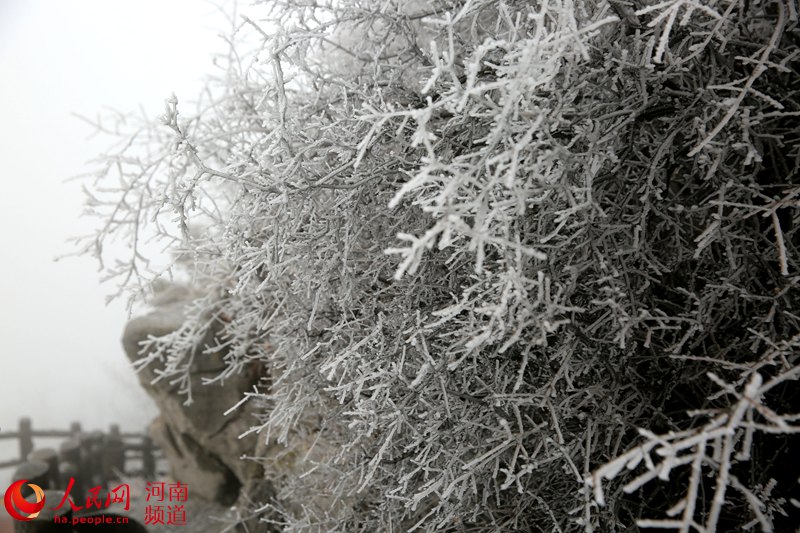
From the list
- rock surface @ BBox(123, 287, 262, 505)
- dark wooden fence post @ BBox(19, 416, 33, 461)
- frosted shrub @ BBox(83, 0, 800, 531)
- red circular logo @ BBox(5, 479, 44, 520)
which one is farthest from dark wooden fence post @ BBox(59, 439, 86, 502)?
frosted shrub @ BBox(83, 0, 800, 531)

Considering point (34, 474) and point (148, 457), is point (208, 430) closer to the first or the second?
point (34, 474)

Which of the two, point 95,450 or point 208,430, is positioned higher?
point 208,430

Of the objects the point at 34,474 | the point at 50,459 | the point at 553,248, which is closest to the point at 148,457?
the point at 50,459

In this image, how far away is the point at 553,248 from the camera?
184 cm

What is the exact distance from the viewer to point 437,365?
1958 millimetres

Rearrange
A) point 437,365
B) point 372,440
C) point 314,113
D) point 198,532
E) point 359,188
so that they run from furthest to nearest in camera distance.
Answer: point 198,532 < point 372,440 < point 314,113 < point 359,188 < point 437,365

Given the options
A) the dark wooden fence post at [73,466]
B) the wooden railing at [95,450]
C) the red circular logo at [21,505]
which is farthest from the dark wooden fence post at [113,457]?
the red circular logo at [21,505]

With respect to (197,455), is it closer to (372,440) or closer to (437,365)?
(372,440)

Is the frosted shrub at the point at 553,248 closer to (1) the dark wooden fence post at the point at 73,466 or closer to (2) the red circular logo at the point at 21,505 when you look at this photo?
(2) the red circular logo at the point at 21,505

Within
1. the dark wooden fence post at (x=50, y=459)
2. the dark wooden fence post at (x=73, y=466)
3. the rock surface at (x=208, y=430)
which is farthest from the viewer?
the dark wooden fence post at (x=73, y=466)

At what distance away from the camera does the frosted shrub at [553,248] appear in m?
1.70

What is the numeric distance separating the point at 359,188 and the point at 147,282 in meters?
1.03

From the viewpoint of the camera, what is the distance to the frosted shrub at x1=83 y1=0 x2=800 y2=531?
1.70 metres

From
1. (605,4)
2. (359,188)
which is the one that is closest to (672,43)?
(605,4)
